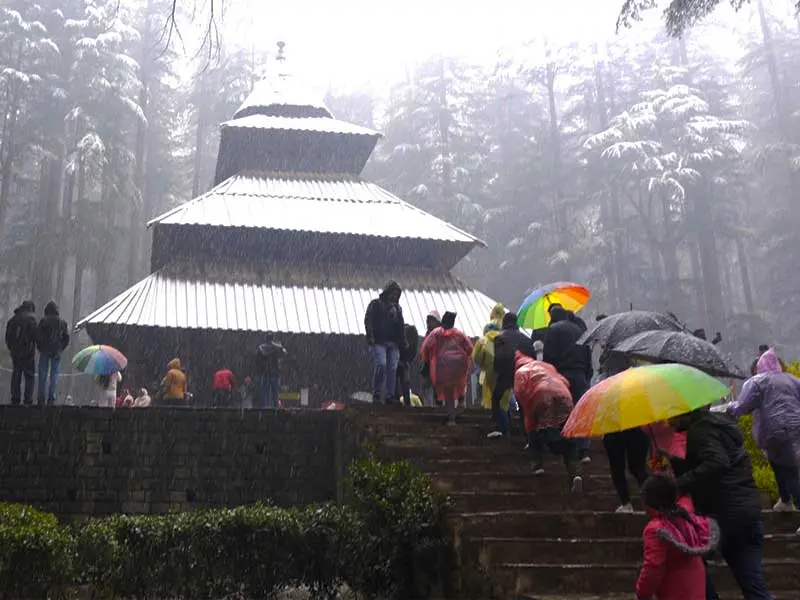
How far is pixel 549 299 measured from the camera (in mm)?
11086

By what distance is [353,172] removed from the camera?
23953 millimetres

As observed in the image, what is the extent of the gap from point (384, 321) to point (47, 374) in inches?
203

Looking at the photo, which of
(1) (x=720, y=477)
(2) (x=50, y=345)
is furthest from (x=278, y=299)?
(1) (x=720, y=477)

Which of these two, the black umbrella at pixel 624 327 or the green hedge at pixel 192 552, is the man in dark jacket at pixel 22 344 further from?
the black umbrella at pixel 624 327

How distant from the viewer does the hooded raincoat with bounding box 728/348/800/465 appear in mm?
6934

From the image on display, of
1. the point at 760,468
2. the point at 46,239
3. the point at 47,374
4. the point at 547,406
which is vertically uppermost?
the point at 46,239

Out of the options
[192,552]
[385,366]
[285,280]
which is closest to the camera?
[192,552]

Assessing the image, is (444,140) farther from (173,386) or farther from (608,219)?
(173,386)

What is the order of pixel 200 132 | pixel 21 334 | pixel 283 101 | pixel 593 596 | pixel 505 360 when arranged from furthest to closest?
1. pixel 200 132
2. pixel 283 101
3. pixel 21 334
4. pixel 505 360
5. pixel 593 596

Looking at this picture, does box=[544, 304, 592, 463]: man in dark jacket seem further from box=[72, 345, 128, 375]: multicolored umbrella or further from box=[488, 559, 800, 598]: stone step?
box=[72, 345, 128, 375]: multicolored umbrella

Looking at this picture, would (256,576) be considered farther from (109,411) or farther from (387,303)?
(109,411)

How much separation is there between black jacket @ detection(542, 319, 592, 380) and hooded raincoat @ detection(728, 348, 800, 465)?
164cm

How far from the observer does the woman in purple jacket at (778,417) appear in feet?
Result: 22.8

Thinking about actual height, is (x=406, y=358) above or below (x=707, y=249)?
below
